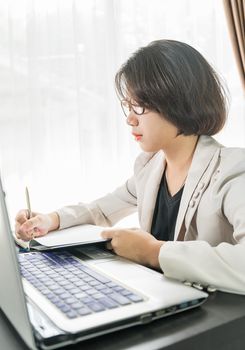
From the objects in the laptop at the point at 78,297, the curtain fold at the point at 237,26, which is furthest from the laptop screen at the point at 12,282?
the curtain fold at the point at 237,26

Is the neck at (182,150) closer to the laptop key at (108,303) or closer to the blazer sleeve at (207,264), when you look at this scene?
the blazer sleeve at (207,264)

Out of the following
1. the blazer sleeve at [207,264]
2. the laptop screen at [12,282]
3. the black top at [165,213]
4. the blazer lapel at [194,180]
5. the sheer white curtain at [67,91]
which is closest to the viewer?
the laptop screen at [12,282]

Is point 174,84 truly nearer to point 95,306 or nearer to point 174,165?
point 174,165

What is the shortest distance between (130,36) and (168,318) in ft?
5.58

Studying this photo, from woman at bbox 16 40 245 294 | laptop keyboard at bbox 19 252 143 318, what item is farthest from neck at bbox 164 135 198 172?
laptop keyboard at bbox 19 252 143 318

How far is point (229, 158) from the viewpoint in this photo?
3.41ft

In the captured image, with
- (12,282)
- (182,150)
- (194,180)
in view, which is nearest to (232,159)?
(194,180)

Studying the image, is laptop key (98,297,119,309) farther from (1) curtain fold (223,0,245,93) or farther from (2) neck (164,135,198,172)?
(1) curtain fold (223,0,245,93)

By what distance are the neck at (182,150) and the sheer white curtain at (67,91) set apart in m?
0.82

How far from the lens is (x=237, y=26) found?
2215 millimetres

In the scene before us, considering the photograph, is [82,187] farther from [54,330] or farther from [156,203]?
[54,330]

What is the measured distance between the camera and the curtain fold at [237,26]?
220cm

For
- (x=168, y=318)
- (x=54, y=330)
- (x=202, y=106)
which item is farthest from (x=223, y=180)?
(x=54, y=330)

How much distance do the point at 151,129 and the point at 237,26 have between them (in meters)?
1.33
